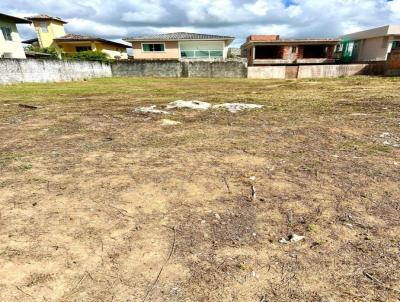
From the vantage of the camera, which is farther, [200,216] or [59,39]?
[59,39]

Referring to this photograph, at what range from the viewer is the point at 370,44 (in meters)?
32.1

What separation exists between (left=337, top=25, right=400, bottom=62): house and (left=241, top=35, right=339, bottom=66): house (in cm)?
262

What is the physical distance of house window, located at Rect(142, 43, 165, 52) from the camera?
31797 mm

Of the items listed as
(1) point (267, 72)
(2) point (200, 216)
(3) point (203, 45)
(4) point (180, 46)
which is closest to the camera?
(2) point (200, 216)

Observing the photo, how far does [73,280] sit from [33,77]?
803 inches

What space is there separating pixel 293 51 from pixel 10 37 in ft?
95.2

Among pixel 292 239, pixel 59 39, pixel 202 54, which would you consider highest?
pixel 59 39

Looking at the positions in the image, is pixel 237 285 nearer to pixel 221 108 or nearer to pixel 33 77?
pixel 221 108

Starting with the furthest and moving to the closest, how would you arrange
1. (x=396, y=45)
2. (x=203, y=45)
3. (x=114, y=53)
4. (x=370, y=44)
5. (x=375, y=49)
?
1. (x=114, y=53)
2. (x=370, y=44)
3. (x=203, y=45)
4. (x=375, y=49)
5. (x=396, y=45)

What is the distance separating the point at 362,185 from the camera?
3.69m

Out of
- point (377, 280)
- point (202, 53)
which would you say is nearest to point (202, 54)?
point (202, 53)

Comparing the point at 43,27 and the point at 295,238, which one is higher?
the point at 43,27

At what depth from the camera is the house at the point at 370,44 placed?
28875mm

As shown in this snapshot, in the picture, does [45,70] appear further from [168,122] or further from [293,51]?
[293,51]
